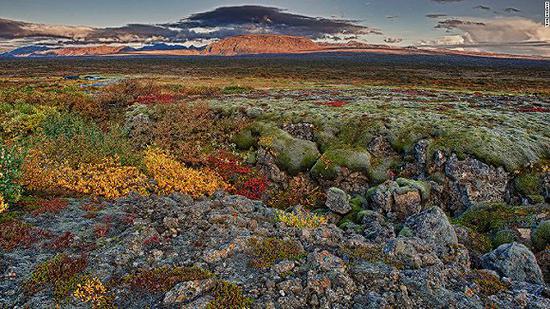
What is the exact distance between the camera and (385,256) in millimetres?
10156

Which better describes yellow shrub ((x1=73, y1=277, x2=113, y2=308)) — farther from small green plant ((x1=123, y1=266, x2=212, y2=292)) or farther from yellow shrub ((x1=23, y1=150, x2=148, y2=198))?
yellow shrub ((x1=23, y1=150, x2=148, y2=198))

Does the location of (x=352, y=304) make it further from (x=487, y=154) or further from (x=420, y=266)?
(x=487, y=154)

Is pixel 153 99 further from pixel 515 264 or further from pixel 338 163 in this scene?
pixel 515 264

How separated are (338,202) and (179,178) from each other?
701 cm

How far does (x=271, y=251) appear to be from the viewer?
33.3 feet

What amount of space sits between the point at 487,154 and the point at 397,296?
15.9m

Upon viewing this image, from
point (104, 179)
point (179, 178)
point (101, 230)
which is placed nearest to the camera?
point (101, 230)

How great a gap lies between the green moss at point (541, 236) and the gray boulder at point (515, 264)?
9.18ft

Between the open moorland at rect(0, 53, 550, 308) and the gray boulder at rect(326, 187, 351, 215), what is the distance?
7 cm

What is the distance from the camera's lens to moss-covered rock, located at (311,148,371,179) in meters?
20.8

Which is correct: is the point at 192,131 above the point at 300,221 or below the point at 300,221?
above

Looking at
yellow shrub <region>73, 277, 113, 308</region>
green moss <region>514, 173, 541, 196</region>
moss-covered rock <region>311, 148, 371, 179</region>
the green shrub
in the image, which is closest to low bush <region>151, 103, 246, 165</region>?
moss-covered rock <region>311, 148, 371, 179</region>

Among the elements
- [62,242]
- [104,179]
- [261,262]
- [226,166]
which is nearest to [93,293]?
[62,242]

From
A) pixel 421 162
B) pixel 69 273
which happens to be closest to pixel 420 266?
pixel 69 273
